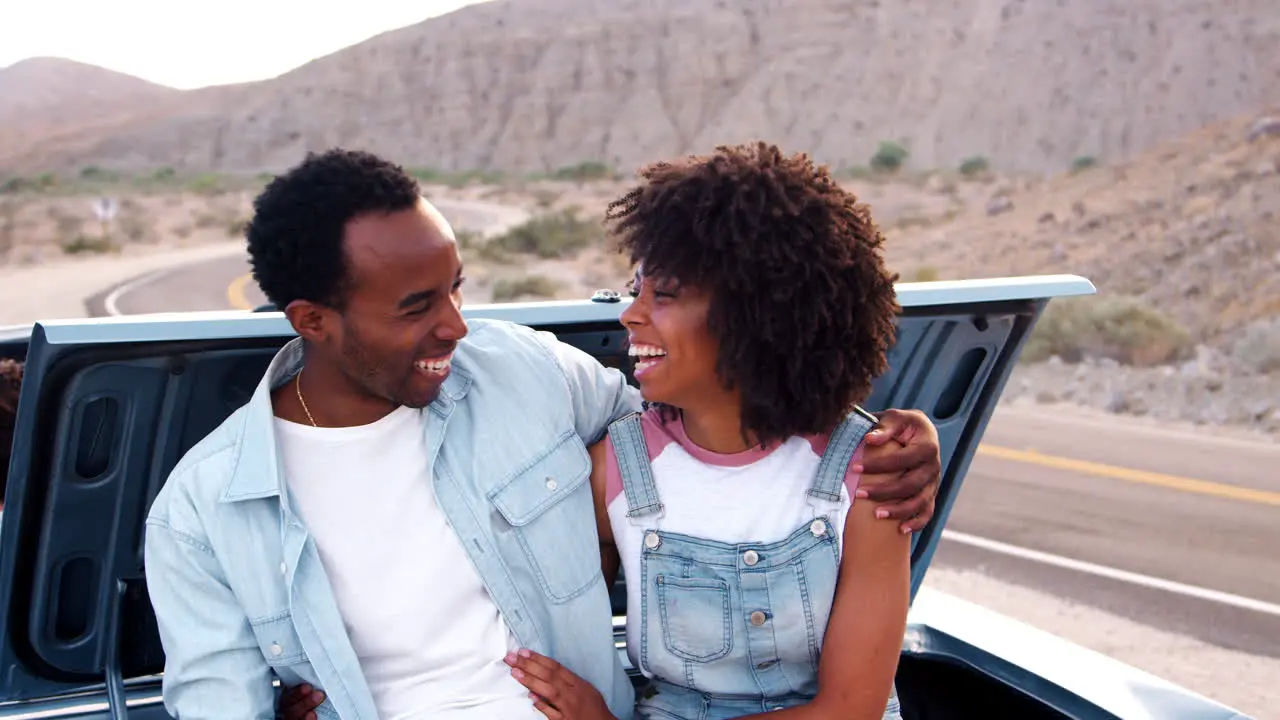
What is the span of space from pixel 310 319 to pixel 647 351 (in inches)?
22.3

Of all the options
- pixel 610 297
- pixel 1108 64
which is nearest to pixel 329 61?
pixel 1108 64

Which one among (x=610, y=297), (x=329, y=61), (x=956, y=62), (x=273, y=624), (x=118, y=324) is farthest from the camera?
(x=329, y=61)

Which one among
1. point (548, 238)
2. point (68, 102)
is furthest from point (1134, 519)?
point (68, 102)

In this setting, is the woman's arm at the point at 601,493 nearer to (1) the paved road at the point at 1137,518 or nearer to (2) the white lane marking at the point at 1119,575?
(1) the paved road at the point at 1137,518

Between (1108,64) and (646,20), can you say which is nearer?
(1108,64)

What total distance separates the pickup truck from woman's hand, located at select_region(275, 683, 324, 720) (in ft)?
0.74

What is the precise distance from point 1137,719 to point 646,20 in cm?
6624

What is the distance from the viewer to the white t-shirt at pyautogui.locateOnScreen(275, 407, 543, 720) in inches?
83.4

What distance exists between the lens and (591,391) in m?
2.37

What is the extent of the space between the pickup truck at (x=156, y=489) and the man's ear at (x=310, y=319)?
0.08 feet

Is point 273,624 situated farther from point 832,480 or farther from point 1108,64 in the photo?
point 1108,64

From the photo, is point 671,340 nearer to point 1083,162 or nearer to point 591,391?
point 591,391

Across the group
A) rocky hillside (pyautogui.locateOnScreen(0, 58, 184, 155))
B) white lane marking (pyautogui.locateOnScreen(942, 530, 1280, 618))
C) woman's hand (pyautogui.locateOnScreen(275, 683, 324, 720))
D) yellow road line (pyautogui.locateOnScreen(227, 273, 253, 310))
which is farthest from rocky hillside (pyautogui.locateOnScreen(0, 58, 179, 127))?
woman's hand (pyautogui.locateOnScreen(275, 683, 324, 720))

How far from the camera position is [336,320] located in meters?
2.17
